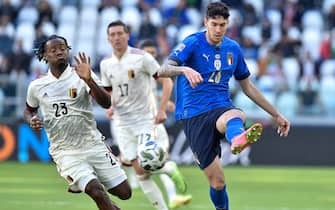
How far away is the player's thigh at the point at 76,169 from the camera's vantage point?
10.0 m

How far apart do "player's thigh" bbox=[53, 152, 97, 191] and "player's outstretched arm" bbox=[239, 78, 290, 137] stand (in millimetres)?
1977

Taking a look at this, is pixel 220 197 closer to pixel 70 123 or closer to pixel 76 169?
pixel 76 169

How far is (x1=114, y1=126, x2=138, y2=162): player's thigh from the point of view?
13484mm

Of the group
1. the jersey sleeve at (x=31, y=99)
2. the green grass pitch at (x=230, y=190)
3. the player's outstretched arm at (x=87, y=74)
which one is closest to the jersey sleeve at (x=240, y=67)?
the player's outstretched arm at (x=87, y=74)

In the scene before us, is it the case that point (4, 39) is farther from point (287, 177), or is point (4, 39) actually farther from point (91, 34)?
point (287, 177)

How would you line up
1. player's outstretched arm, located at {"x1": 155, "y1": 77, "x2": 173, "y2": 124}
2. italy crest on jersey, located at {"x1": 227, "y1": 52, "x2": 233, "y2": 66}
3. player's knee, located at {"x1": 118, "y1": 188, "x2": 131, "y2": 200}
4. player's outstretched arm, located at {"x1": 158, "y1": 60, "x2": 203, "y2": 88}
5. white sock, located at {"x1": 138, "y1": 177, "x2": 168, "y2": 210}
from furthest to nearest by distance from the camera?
player's outstretched arm, located at {"x1": 155, "y1": 77, "x2": 173, "y2": 124}
white sock, located at {"x1": 138, "y1": 177, "x2": 168, "y2": 210}
italy crest on jersey, located at {"x1": 227, "y1": 52, "x2": 233, "y2": 66}
player's knee, located at {"x1": 118, "y1": 188, "x2": 131, "y2": 200}
player's outstretched arm, located at {"x1": 158, "y1": 60, "x2": 203, "y2": 88}

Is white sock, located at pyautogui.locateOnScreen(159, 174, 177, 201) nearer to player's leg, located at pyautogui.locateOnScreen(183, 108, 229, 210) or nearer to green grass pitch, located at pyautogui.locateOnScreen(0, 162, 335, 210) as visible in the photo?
green grass pitch, located at pyautogui.locateOnScreen(0, 162, 335, 210)

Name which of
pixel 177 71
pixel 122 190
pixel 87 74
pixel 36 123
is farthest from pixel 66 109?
pixel 177 71

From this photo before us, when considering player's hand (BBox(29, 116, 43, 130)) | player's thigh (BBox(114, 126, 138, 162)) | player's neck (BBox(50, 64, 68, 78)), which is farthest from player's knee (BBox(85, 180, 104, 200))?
player's thigh (BBox(114, 126, 138, 162))

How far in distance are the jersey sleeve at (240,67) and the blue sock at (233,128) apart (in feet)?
3.40

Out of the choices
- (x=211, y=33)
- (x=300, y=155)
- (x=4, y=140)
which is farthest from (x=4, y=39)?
(x=211, y=33)

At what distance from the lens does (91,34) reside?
84.1ft

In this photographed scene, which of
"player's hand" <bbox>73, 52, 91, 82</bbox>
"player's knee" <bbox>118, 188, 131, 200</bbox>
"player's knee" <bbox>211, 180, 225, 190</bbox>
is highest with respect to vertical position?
"player's hand" <bbox>73, 52, 91, 82</bbox>

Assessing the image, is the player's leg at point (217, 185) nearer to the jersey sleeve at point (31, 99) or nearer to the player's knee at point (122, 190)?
the player's knee at point (122, 190)
